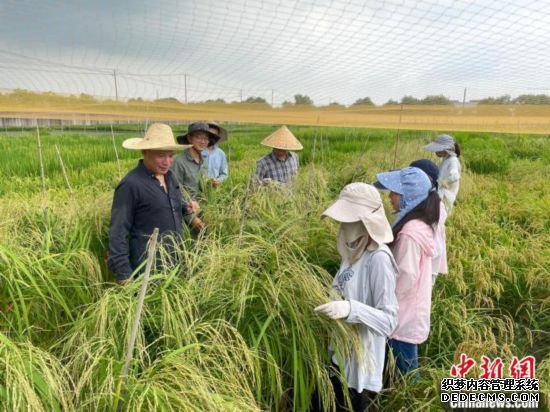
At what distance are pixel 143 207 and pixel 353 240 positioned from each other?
1.17m

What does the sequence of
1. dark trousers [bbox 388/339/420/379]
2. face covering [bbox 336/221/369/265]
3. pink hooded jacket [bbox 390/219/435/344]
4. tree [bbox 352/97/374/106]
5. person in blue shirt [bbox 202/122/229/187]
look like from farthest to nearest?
tree [bbox 352/97/374/106]
person in blue shirt [bbox 202/122/229/187]
dark trousers [bbox 388/339/420/379]
pink hooded jacket [bbox 390/219/435/344]
face covering [bbox 336/221/369/265]

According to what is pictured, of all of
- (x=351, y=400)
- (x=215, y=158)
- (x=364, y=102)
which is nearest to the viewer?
(x=351, y=400)

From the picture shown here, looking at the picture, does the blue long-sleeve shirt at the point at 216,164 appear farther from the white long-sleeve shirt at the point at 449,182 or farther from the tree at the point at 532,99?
the tree at the point at 532,99

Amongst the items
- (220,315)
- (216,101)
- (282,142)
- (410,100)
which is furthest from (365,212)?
(410,100)

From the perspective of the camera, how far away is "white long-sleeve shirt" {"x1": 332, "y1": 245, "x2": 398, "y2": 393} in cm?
151

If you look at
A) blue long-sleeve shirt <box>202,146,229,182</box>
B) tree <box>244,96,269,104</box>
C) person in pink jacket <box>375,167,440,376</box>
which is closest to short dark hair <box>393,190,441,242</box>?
person in pink jacket <box>375,167,440,376</box>

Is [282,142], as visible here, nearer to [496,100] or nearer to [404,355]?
[404,355]

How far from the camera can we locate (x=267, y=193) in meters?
2.91

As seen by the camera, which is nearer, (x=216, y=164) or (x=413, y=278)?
(x=413, y=278)

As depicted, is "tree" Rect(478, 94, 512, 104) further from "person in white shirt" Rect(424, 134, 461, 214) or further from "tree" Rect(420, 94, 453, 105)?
"person in white shirt" Rect(424, 134, 461, 214)

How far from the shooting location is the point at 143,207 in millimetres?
2109

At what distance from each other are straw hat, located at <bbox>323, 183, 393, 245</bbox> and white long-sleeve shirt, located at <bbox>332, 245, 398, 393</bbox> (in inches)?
2.6

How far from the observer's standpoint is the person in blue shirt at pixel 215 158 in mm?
3410

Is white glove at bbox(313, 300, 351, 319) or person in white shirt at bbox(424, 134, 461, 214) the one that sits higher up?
person in white shirt at bbox(424, 134, 461, 214)
